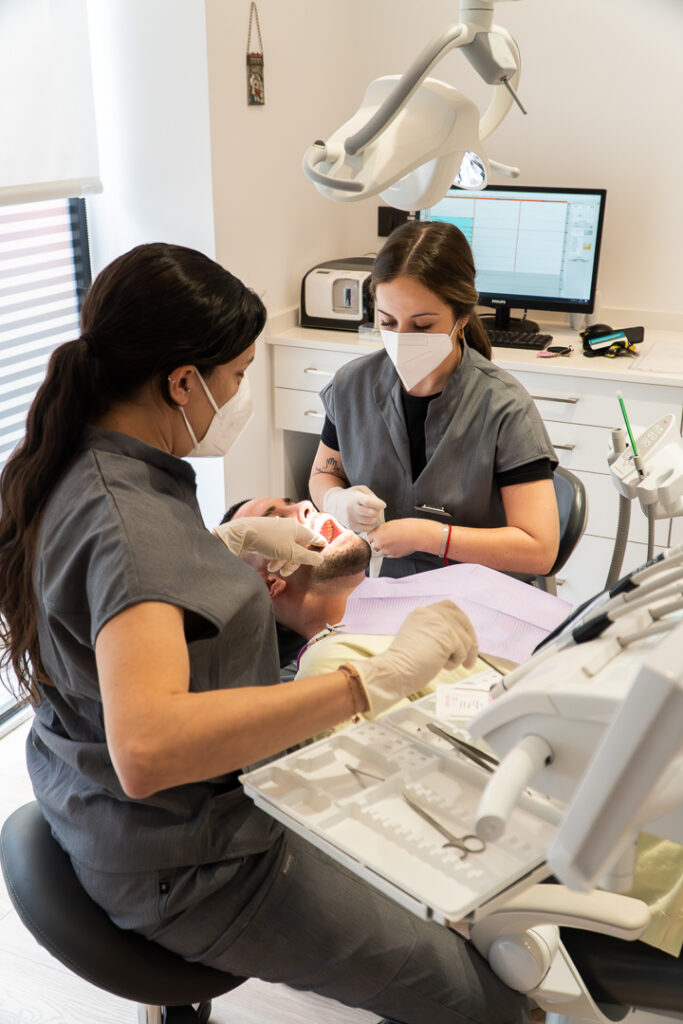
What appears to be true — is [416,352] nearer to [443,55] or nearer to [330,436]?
[330,436]

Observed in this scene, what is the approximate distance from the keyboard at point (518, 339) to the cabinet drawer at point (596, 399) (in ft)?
0.58

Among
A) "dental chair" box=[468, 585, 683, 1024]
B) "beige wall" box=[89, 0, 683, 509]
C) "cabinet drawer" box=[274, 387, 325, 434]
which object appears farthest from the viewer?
"cabinet drawer" box=[274, 387, 325, 434]

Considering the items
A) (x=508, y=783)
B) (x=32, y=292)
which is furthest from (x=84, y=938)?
(x=32, y=292)

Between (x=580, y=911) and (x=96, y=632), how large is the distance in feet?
2.14

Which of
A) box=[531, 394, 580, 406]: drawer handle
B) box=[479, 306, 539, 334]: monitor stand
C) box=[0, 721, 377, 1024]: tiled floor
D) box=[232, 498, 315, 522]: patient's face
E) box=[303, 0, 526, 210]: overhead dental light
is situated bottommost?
box=[0, 721, 377, 1024]: tiled floor

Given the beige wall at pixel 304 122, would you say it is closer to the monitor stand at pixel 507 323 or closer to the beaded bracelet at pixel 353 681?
the monitor stand at pixel 507 323

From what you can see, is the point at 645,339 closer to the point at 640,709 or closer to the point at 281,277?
the point at 281,277

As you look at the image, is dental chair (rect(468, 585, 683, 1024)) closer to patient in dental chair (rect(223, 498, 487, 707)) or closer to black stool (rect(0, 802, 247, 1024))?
black stool (rect(0, 802, 247, 1024))

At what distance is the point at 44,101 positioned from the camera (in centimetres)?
238

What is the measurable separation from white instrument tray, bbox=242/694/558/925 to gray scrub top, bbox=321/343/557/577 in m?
0.80

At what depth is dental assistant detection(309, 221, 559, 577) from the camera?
1.83 meters

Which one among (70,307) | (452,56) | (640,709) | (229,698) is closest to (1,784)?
(70,307)

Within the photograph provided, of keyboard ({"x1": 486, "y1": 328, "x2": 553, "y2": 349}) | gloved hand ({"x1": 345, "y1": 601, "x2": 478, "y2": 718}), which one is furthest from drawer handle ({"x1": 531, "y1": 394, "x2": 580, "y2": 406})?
gloved hand ({"x1": 345, "y1": 601, "x2": 478, "y2": 718})

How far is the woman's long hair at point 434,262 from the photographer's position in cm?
182
